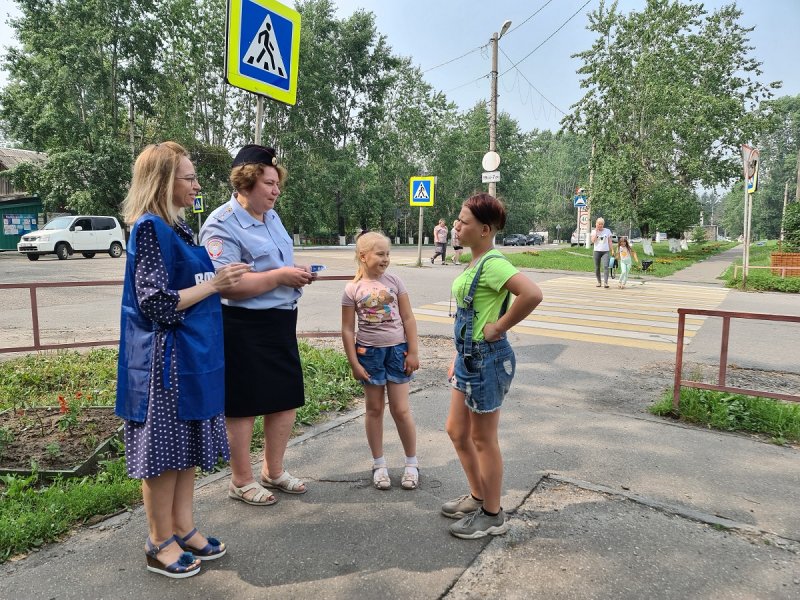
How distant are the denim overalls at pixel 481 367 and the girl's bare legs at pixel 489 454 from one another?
0.22 feet

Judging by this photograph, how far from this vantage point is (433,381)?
227 inches

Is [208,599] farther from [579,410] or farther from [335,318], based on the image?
[335,318]

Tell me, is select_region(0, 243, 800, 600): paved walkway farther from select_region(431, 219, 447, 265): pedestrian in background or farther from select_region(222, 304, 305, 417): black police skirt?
select_region(431, 219, 447, 265): pedestrian in background

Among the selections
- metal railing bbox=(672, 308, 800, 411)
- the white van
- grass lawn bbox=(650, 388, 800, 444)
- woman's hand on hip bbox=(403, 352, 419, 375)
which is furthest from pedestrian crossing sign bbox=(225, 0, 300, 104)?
the white van

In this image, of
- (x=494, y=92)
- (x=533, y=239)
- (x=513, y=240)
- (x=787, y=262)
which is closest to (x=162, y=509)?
(x=494, y=92)

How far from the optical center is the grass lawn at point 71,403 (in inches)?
108

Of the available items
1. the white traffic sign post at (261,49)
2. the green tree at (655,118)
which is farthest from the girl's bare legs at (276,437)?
the green tree at (655,118)

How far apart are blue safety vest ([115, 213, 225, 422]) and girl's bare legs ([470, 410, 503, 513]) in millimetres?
1272

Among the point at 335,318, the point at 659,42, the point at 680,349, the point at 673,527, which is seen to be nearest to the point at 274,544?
the point at 673,527

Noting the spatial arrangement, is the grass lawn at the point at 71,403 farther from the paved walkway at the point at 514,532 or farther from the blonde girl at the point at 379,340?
the blonde girl at the point at 379,340

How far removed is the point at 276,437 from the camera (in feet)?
10.3

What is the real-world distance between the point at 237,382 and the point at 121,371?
0.64m

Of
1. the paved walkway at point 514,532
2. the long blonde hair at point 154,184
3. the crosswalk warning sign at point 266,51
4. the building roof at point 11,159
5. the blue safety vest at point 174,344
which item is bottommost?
the paved walkway at point 514,532

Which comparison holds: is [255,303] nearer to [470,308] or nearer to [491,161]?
[470,308]
